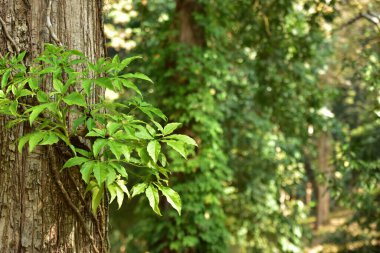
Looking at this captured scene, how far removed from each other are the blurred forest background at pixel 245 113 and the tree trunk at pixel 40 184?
4.18 meters

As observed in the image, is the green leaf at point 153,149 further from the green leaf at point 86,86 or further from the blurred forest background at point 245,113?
the blurred forest background at point 245,113

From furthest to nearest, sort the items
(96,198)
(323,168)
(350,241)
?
(323,168), (350,241), (96,198)

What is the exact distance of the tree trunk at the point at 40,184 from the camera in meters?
2.12

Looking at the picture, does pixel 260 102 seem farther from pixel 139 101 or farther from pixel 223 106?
pixel 139 101

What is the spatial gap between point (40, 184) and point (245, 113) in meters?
6.99

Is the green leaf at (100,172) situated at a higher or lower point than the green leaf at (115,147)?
lower

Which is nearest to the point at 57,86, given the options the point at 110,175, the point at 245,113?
the point at 110,175

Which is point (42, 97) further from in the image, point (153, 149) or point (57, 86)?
point (153, 149)

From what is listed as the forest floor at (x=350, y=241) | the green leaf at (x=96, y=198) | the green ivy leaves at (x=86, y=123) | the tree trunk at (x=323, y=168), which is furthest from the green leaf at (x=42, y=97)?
the tree trunk at (x=323, y=168)

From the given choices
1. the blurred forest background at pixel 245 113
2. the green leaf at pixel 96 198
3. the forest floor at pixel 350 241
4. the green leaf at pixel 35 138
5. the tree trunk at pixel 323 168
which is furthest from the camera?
the tree trunk at pixel 323 168

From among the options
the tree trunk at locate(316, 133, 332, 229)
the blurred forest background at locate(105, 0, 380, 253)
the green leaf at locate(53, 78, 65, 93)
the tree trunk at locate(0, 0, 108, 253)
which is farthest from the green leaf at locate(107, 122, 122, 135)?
the tree trunk at locate(316, 133, 332, 229)

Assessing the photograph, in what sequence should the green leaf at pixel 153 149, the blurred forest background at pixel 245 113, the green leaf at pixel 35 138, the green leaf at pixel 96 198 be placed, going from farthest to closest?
the blurred forest background at pixel 245 113
the green leaf at pixel 96 198
the green leaf at pixel 153 149
the green leaf at pixel 35 138

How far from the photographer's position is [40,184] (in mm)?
2152

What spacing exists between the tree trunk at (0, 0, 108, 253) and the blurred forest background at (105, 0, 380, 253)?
4175 millimetres
